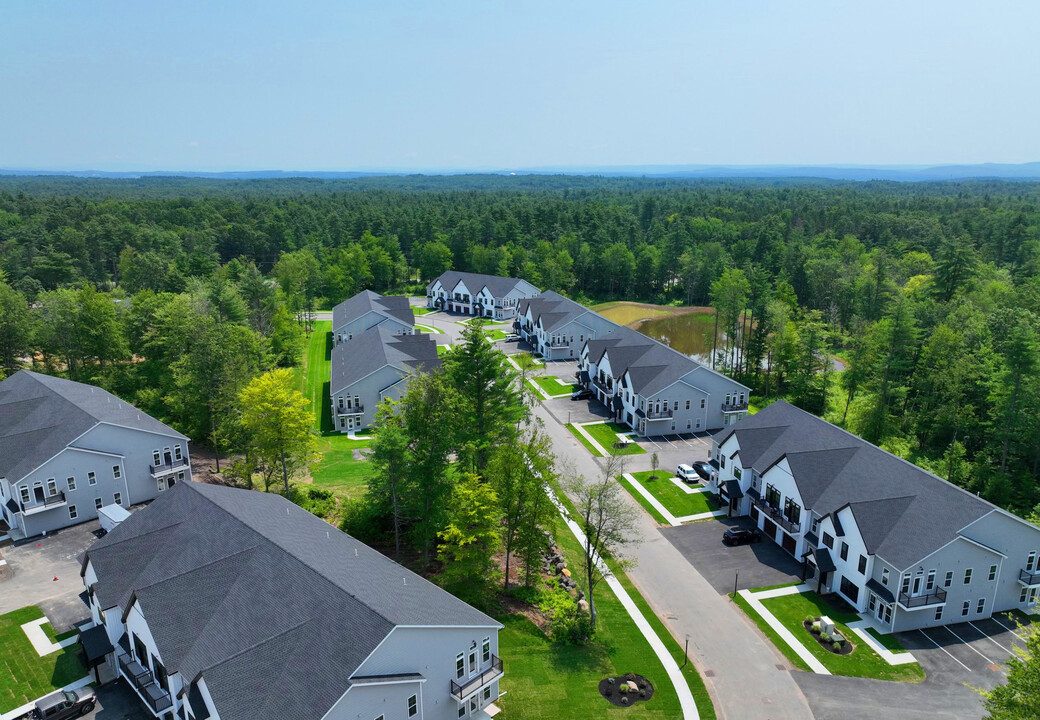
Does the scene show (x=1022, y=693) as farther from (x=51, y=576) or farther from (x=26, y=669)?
(x=51, y=576)


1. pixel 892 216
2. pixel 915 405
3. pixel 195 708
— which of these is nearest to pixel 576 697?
pixel 195 708

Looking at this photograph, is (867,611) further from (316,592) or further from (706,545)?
(316,592)

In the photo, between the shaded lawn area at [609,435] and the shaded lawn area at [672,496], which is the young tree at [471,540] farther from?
the shaded lawn area at [609,435]

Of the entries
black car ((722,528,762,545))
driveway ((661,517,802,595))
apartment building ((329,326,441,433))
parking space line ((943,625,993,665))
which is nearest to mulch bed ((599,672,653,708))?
driveway ((661,517,802,595))

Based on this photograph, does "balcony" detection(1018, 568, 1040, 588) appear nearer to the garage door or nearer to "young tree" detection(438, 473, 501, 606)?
the garage door

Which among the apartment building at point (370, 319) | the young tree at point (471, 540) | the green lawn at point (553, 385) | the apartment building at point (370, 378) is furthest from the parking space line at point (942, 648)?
the apartment building at point (370, 319)

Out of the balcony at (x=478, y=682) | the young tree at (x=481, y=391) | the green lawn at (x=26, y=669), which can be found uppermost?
the young tree at (x=481, y=391)

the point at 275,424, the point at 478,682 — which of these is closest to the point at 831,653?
the point at 478,682
